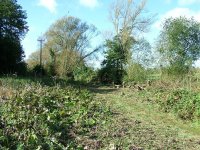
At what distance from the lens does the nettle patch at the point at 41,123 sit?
279 inches

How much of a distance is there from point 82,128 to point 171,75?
18.7m

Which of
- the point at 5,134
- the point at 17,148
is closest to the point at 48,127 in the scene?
the point at 5,134

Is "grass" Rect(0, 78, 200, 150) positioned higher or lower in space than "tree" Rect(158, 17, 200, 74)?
lower

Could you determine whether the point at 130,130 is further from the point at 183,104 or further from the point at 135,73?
the point at 135,73

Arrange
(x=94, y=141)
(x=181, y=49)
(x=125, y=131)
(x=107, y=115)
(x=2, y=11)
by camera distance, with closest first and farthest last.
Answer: (x=94, y=141) < (x=125, y=131) < (x=107, y=115) < (x=181, y=49) < (x=2, y=11)

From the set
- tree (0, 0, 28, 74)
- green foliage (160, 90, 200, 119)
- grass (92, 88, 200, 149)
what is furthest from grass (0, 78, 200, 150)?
tree (0, 0, 28, 74)

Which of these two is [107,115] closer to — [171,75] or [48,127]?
[48,127]

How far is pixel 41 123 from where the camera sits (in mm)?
8391

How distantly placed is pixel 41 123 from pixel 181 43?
72.3ft

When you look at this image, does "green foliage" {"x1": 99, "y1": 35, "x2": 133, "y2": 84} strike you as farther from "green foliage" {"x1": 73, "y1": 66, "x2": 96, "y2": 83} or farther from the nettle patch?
the nettle patch

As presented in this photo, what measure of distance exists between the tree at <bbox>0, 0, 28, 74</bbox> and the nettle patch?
20.0 m

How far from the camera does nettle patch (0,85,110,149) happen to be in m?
7.09

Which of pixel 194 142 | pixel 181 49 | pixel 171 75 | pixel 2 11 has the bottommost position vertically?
pixel 194 142

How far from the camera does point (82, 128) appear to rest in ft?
30.2
